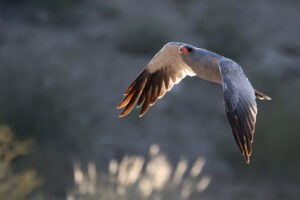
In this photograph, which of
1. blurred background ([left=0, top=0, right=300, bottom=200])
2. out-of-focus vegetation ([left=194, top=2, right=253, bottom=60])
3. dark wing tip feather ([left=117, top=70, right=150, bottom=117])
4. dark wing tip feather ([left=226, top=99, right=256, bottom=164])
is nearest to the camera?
dark wing tip feather ([left=226, top=99, right=256, bottom=164])

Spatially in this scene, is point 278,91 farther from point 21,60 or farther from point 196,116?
point 21,60

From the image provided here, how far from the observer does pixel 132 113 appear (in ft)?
46.0

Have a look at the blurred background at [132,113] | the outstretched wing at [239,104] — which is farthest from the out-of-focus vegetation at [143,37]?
the outstretched wing at [239,104]

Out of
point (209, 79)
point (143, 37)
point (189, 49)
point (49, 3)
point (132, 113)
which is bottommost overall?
point (209, 79)

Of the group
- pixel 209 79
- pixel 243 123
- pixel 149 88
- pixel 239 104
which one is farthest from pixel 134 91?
pixel 243 123

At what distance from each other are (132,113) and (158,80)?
7.67m

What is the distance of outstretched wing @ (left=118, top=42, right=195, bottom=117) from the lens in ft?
20.6

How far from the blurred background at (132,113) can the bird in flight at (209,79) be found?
43.5 inches

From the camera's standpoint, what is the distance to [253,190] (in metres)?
12.1

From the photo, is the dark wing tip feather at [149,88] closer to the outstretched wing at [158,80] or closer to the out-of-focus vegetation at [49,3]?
the outstretched wing at [158,80]

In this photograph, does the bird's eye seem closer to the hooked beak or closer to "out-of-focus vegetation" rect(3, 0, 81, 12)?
the hooked beak

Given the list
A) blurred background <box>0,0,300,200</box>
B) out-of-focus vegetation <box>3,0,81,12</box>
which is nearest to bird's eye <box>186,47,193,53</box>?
blurred background <box>0,0,300,200</box>

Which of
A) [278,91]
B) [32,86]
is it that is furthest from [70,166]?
[278,91]

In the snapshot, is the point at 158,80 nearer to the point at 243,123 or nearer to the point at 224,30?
the point at 243,123
